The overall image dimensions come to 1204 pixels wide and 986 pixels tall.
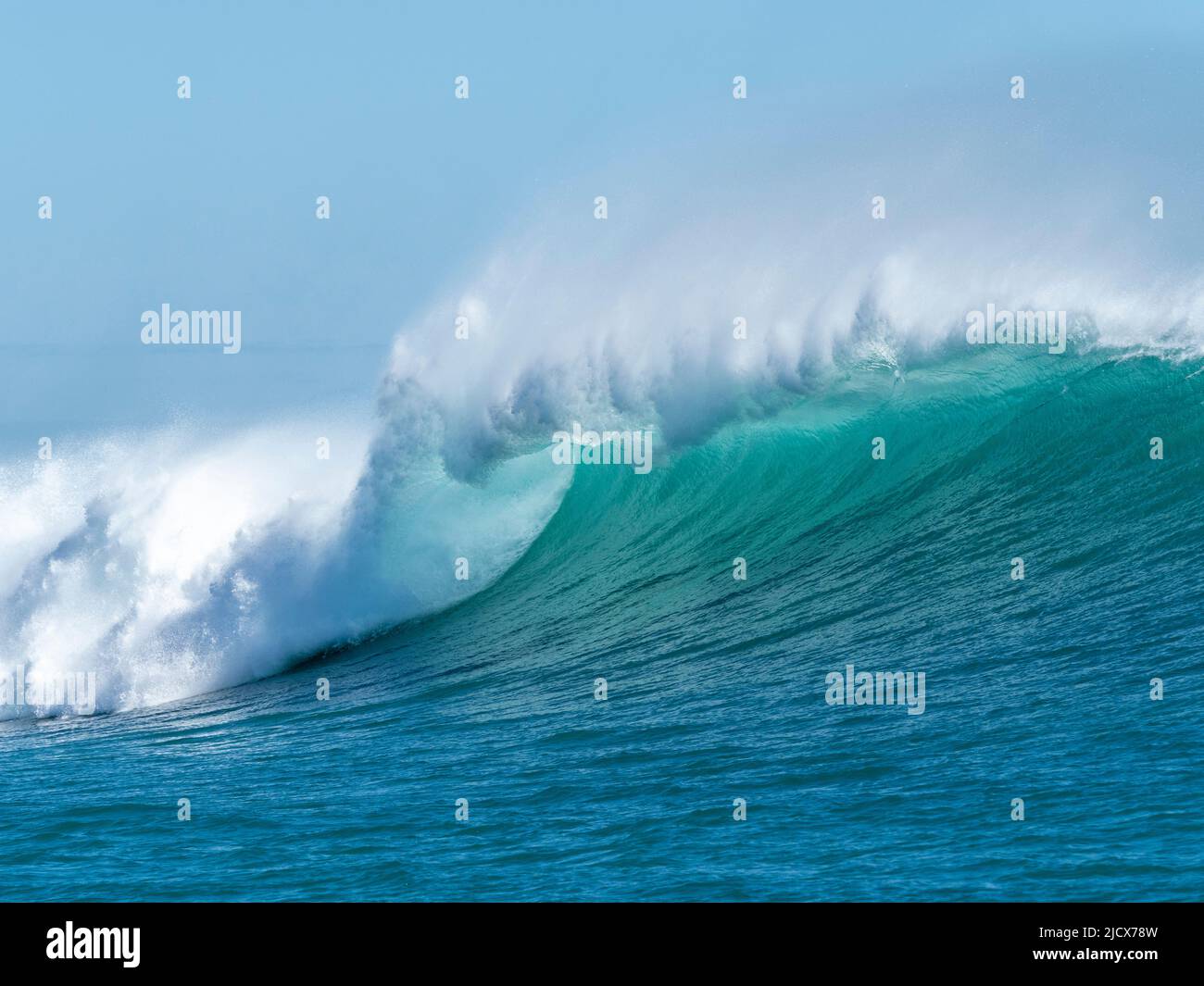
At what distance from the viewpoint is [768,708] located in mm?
8812

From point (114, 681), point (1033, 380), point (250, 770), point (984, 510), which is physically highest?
point (1033, 380)

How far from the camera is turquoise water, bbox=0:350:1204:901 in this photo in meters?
6.35

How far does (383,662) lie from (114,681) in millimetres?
2567

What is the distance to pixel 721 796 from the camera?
7168 millimetres

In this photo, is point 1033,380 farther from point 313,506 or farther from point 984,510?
point 313,506

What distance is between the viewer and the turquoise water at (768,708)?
6.35 meters

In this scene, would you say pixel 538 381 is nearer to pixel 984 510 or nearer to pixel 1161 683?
pixel 984 510

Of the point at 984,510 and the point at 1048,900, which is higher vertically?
the point at 984,510
